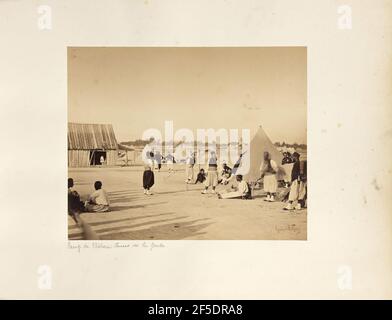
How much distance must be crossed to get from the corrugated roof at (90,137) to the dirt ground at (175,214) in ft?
0.21

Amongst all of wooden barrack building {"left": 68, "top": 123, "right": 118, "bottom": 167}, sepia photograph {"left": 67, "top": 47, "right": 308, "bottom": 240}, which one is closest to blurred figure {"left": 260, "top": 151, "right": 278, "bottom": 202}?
sepia photograph {"left": 67, "top": 47, "right": 308, "bottom": 240}

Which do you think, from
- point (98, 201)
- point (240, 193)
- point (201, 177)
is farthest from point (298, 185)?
point (98, 201)

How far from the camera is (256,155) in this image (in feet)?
3.78

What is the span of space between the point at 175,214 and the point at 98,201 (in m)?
0.21

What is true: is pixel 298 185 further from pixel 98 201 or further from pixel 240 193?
pixel 98 201

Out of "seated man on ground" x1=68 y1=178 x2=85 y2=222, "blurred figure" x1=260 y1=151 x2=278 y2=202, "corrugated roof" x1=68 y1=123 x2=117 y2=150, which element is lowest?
"seated man on ground" x1=68 y1=178 x2=85 y2=222

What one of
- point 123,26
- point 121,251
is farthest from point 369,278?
point 123,26

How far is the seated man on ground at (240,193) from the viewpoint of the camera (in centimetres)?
115

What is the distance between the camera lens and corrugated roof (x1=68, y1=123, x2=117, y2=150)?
3.74ft
